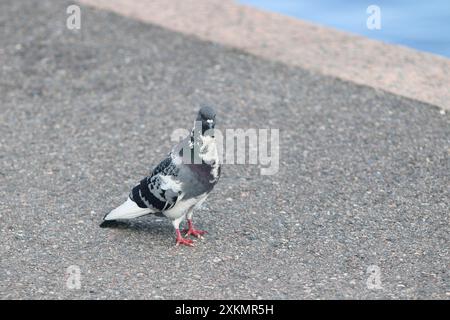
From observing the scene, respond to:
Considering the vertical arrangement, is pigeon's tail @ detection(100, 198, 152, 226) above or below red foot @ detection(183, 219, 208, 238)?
above

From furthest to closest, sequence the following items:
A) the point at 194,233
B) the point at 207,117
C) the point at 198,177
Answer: the point at 194,233, the point at 198,177, the point at 207,117

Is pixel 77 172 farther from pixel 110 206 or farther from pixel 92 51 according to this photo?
pixel 92 51

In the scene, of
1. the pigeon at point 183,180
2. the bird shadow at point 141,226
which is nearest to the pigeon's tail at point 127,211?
the pigeon at point 183,180

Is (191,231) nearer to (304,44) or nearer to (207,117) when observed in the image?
(207,117)

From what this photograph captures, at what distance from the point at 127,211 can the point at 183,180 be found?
607 mm

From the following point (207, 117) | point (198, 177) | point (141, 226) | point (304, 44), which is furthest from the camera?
point (304, 44)

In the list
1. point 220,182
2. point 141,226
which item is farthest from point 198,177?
point 220,182

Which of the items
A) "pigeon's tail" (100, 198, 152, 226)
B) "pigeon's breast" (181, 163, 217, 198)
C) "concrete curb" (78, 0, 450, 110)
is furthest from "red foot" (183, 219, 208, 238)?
"concrete curb" (78, 0, 450, 110)

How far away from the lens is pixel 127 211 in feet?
21.9

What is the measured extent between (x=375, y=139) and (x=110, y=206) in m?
2.75

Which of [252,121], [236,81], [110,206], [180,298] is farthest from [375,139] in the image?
[180,298]

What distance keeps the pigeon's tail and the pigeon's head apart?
863mm

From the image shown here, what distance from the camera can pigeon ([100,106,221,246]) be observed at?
20.5 feet

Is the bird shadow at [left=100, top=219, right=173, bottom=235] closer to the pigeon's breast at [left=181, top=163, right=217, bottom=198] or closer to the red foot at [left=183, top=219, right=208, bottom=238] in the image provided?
the red foot at [left=183, top=219, right=208, bottom=238]
